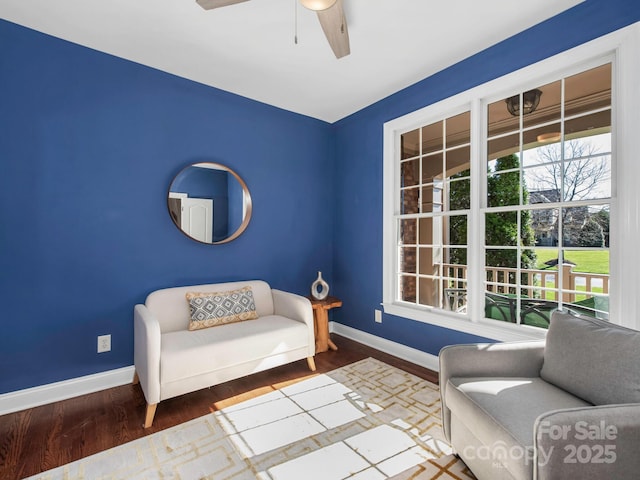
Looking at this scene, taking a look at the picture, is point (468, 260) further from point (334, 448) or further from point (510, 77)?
point (334, 448)

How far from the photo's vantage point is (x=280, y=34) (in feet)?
7.69

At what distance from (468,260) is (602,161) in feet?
3.58

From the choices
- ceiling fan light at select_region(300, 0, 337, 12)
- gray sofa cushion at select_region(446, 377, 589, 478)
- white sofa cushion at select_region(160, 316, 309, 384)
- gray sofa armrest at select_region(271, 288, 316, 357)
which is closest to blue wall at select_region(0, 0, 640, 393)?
gray sofa armrest at select_region(271, 288, 316, 357)

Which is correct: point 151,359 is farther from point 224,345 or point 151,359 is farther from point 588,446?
point 588,446

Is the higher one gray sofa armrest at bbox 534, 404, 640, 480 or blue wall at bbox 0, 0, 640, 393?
blue wall at bbox 0, 0, 640, 393

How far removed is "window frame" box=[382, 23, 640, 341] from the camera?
1825 millimetres

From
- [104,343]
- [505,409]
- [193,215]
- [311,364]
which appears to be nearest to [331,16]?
[193,215]

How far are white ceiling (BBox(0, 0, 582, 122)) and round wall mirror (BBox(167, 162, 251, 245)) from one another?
0.89 m

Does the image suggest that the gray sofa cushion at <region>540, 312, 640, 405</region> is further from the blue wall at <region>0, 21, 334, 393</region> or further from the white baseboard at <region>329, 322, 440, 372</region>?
the blue wall at <region>0, 21, 334, 393</region>

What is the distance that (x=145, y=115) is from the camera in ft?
9.08

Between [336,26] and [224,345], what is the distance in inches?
89.4

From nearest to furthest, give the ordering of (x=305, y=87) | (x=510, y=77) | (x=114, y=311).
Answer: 1. (x=510, y=77)
2. (x=114, y=311)
3. (x=305, y=87)

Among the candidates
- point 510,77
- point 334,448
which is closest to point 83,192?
point 334,448

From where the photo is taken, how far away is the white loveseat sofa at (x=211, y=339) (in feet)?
6.94
